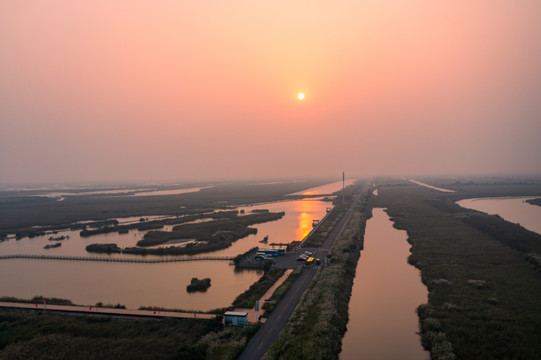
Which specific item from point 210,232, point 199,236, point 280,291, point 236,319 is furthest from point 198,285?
point 210,232

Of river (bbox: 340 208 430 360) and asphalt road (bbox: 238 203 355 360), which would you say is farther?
river (bbox: 340 208 430 360)

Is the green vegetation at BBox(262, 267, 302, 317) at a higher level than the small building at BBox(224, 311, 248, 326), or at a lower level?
lower

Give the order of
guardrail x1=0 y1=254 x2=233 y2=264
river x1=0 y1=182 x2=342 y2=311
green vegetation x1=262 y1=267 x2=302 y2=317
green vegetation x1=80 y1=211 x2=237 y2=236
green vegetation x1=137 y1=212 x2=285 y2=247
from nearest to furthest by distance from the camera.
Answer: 1. green vegetation x1=262 y1=267 x2=302 y2=317
2. river x1=0 y1=182 x2=342 y2=311
3. guardrail x1=0 y1=254 x2=233 y2=264
4. green vegetation x1=137 y1=212 x2=285 y2=247
5. green vegetation x1=80 y1=211 x2=237 y2=236

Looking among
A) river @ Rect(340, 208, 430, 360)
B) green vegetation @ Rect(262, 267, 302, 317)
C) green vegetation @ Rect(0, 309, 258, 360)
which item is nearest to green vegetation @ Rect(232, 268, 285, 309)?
green vegetation @ Rect(262, 267, 302, 317)

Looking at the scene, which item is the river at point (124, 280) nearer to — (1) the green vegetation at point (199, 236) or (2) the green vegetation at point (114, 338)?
(1) the green vegetation at point (199, 236)

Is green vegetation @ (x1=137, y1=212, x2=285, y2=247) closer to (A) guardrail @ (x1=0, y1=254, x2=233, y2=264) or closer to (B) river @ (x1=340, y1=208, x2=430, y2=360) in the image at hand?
(A) guardrail @ (x1=0, y1=254, x2=233, y2=264)

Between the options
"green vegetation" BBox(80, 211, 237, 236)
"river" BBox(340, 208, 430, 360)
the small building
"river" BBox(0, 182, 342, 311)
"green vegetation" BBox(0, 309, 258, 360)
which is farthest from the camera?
"green vegetation" BBox(80, 211, 237, 236)
